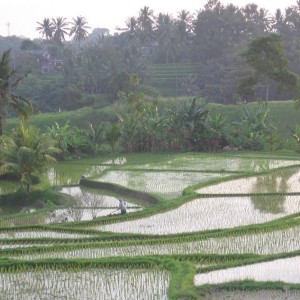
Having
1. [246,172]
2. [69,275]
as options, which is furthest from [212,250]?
[246,172]

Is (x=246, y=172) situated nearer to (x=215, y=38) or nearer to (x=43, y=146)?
(x=43, y=146)

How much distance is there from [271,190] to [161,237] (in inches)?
183

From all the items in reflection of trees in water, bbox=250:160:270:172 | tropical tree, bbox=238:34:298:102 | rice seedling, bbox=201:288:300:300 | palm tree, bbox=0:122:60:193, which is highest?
tropical tree, bbox=238:34:298:102

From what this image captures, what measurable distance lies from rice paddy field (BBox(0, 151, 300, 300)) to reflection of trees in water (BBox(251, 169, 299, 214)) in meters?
0.02

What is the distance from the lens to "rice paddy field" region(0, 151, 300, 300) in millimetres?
7395

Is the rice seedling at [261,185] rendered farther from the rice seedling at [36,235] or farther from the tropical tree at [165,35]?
the tropical tree at [165,35]

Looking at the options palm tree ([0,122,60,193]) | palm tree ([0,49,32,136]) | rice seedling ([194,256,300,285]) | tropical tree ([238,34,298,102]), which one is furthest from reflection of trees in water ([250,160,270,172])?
rice seedling ([194,256,300,285])

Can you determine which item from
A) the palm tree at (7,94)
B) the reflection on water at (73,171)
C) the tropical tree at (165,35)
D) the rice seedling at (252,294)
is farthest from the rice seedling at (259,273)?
the tropical tree at (165,35)

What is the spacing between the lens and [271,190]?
14.0m

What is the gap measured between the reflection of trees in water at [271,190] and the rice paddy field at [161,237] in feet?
0.07

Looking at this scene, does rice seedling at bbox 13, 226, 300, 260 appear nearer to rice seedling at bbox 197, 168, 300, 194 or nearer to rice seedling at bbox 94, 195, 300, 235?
rice seedling at bbox 94, 195, 300, 235

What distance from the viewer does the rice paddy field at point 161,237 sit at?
7.40 metres

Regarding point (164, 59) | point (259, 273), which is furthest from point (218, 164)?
point (164, 59)

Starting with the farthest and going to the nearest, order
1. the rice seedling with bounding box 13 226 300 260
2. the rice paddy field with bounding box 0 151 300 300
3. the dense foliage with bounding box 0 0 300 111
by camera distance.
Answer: the dense foliage with bounding box 0 0 300 111 → the rice seedling with bounding box 13 226 300 260 → the rice paddy field with bounding box 0 151 300 300
